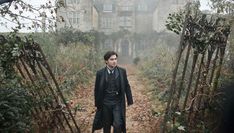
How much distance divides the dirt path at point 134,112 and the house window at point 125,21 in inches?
1370

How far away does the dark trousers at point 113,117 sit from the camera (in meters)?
8.03

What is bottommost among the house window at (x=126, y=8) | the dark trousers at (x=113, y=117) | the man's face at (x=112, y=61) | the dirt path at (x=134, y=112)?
the dirt path at (x=134, y=112)

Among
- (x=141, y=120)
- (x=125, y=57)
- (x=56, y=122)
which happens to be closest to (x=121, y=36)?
(x=125, y=57)

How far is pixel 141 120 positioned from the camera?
12031 mm

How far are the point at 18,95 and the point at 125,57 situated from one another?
44878mm

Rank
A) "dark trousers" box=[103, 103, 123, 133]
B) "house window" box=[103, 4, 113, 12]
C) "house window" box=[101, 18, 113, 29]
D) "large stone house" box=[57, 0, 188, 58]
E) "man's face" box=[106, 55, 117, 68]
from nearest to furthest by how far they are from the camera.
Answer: "man's face" box=[106, 55, 117, 68]
"dark trousers" box=[103, 103, 123, 133]
"large stone house" box=[57, 0, 188, 58]
"house window" box=[101, 18, 113, 29]
"house window" box=[103, 4, 113, 12]

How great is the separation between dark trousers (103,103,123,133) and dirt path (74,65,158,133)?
3.25ft

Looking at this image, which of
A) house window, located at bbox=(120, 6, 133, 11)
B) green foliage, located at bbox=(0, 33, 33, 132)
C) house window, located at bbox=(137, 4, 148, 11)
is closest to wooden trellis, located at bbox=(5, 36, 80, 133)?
green foliage, located at bbox=(0, 33, 33, 132)

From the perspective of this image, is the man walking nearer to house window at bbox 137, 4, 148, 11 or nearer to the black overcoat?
the black overcoat

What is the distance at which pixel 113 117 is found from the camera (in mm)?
8195

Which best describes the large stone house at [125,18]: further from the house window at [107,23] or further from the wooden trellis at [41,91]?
the wooden trellis at [41,91]

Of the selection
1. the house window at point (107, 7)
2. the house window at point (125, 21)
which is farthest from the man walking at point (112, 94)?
the house window at point (107, 7)

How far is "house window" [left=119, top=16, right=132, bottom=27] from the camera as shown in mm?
54938

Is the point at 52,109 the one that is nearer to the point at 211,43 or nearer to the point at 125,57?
the point at 211,43
